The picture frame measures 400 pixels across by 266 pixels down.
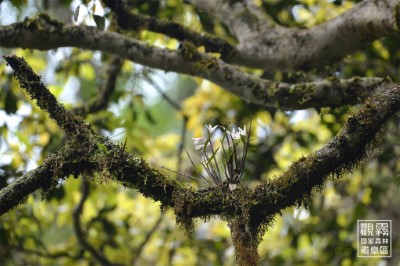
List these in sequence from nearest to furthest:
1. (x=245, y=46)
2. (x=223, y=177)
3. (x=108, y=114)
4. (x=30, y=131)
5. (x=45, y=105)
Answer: (x=45, y=105), (x=223, y=177), (x=245, y=46), (x=108, y=114), (x=30, y=131)

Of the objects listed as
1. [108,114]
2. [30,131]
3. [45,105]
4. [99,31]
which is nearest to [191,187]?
[45,105]

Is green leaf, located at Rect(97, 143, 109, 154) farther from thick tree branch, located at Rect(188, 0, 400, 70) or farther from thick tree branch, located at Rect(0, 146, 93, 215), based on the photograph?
thick tree branch, located at Rect(188, 0, 400, 70)

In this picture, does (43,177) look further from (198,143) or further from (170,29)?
(170,29)

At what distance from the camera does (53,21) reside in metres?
3.06

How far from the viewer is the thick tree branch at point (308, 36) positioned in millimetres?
2908

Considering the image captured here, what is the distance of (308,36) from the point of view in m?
3.17

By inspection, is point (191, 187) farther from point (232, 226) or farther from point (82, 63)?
point (82, 63)

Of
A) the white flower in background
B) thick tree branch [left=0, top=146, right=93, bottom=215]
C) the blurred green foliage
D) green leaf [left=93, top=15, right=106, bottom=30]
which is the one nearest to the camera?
thick tree branch [left=0, top=146, right=93, bottom=215]

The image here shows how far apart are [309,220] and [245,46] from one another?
1819 mm

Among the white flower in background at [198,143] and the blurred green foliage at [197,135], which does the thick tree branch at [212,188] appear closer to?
the white flower in background at [198,143]

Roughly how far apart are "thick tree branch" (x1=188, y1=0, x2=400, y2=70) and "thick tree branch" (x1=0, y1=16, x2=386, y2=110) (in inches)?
7.9

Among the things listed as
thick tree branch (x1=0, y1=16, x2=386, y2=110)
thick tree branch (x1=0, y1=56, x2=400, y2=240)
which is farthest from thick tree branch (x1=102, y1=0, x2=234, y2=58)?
thick tree branch (x1=0, y1=56, x2=400, y2=240)

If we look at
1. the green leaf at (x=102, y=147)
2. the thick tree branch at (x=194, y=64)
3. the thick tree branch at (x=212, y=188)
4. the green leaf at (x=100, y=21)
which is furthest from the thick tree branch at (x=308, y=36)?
the green leaf at (x=102, y=147)

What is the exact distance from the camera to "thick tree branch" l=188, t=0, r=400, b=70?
2908 mm
